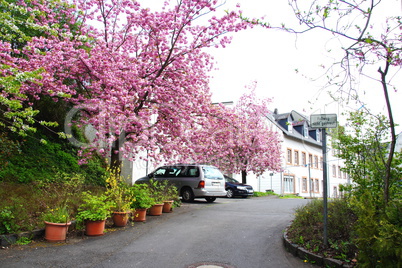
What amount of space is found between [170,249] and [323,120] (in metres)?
3.82

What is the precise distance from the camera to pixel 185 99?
37.9 ft

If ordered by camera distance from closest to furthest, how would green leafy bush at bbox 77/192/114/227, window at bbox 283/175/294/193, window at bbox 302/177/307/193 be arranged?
green leafy bush at bbox 77/192/114/227 < window at bbox 283/175/294/193 < window at bbox 302/177/307/193

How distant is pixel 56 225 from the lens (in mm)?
6535

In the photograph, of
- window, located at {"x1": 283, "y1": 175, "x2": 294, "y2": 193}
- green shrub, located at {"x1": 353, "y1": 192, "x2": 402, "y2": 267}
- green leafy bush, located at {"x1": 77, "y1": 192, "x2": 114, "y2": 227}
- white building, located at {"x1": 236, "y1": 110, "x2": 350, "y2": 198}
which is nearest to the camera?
green shrub, located at {"x1": 353, "y1": 192, "x2": 402, "y2": 267}

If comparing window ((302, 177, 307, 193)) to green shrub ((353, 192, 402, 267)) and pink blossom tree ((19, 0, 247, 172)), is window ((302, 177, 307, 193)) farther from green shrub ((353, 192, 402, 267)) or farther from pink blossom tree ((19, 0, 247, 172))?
green shrub ((353, 192, 402, 267))

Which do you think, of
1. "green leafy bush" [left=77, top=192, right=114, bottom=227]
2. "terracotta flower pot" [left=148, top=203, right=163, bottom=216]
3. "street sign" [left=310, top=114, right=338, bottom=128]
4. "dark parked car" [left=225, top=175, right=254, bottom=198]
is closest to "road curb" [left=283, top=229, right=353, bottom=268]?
"street sign" [left=310, top=114, right=338, bottom=128]

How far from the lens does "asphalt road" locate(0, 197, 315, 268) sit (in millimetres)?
5277

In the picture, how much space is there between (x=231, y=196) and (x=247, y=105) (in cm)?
839

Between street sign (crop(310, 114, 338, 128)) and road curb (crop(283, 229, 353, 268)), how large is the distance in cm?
225

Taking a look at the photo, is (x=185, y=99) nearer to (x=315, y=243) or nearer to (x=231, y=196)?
(x=315, y=243)

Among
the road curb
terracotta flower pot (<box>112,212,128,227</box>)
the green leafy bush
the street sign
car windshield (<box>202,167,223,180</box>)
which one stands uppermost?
the street sign

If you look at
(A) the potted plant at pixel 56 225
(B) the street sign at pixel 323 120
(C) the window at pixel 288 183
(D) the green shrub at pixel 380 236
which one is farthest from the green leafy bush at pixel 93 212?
(C) the window at pixel 288 183

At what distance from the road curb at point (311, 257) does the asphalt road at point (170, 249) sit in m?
0.12

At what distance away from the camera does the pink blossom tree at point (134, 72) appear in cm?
1012
